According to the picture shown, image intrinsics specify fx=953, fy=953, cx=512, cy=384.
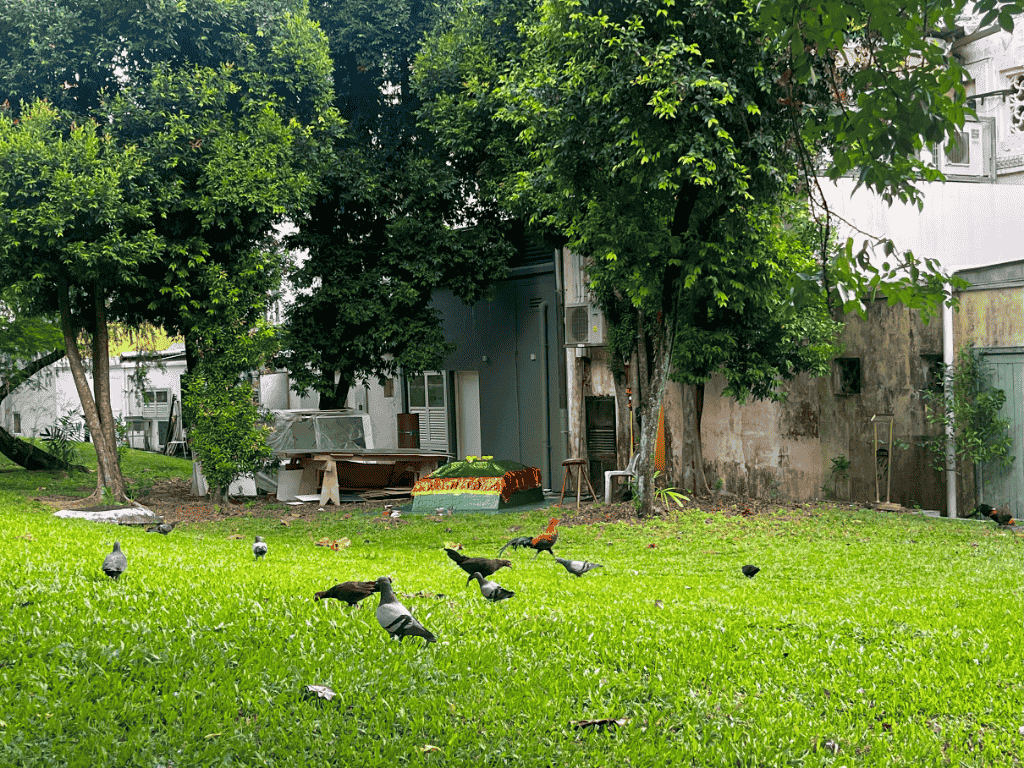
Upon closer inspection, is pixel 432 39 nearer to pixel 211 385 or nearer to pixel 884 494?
pixel 211 385

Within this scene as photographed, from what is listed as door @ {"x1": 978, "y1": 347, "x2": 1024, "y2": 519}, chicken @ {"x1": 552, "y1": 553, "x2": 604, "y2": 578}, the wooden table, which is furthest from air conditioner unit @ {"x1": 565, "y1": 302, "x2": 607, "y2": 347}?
chicken @ {"x1": 552, "y1": 553, "x2": 604, "y2": 578}

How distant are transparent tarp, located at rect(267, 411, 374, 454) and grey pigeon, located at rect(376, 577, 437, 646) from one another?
13.4m

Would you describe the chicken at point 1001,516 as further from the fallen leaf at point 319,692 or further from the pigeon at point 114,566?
the pigeon at point 114,566

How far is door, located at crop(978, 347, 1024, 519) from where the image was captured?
41.4 ft

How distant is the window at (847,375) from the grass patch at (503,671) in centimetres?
678

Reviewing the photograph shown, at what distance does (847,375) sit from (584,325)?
4.69 meters

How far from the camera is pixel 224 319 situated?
16500 millimetres

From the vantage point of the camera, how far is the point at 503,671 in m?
5.17

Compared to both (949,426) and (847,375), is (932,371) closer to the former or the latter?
(949,426)

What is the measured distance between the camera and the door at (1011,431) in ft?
41.4

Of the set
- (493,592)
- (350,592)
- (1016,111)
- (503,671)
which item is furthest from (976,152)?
(503,671)

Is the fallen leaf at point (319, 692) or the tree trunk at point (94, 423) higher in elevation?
the tree trunk at point (94, 423)

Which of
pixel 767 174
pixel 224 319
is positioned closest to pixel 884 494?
pixel 767 174

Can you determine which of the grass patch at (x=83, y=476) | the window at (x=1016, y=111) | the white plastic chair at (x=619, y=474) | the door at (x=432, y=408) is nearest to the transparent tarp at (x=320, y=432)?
the grass patch at (x=83, y=476)
